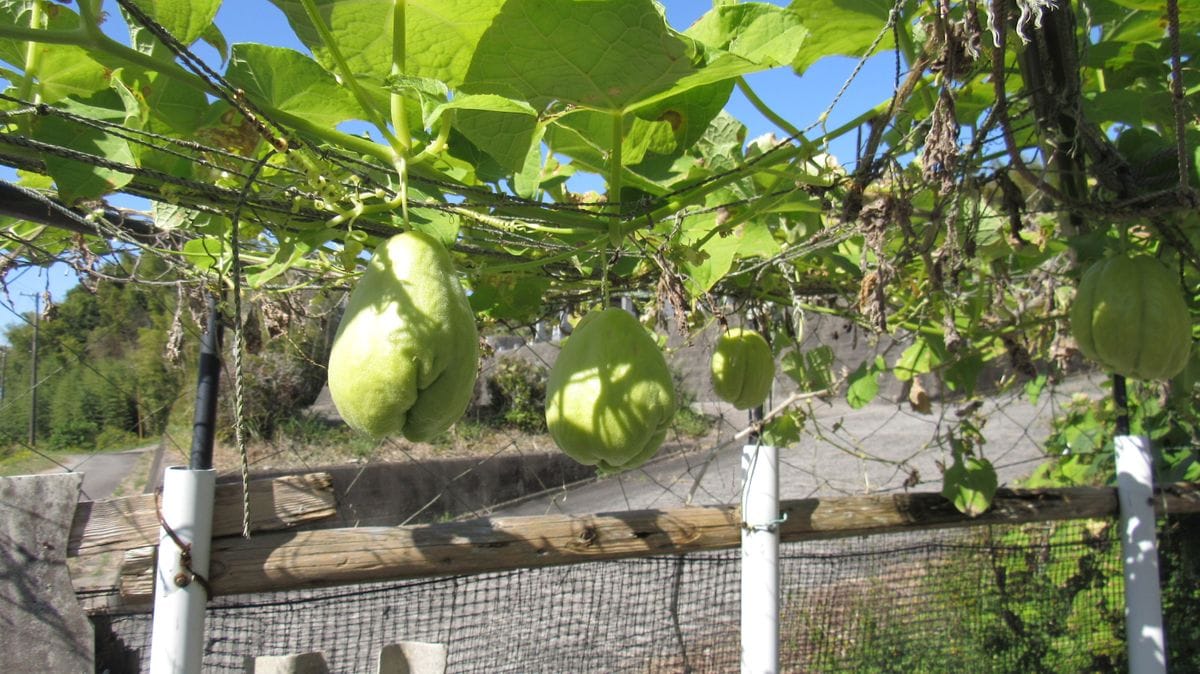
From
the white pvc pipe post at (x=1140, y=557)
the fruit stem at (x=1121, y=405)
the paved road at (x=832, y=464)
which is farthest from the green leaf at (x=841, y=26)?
the paved road at (x=832, y=464)

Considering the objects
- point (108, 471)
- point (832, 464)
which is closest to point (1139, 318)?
point (108, 471)

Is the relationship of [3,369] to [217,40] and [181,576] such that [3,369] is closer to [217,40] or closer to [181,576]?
[181,576]

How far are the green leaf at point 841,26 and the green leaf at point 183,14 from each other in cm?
68

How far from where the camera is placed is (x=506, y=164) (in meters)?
0.90

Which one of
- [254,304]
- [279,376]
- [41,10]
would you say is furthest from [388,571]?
[279,376]

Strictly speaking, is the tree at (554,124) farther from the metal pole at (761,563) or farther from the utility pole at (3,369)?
the utility pole at (3,369)

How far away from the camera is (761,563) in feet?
5.96

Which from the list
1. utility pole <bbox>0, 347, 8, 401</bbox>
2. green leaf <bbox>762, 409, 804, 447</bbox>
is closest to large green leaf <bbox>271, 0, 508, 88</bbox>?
green leaf <bbox>762, 409, 804, 447</bbox>

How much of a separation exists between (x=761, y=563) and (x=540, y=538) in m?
0.54

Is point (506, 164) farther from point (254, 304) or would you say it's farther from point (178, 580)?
point (254, 304)

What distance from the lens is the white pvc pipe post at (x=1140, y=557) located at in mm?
2146

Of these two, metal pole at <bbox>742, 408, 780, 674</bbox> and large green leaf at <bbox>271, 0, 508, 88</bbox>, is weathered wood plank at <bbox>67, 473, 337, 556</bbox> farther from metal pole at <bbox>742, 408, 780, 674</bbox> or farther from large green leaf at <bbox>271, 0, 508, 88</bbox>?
metal pole at <bbox>742, 408, 780, 674</bbox>

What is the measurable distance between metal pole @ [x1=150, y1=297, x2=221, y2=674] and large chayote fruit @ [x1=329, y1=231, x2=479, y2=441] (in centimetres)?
76

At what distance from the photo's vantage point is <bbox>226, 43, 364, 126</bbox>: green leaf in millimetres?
829
